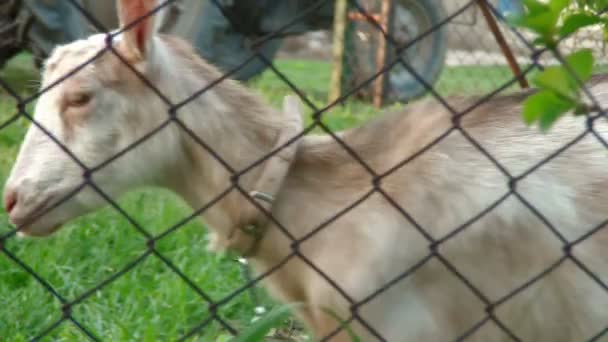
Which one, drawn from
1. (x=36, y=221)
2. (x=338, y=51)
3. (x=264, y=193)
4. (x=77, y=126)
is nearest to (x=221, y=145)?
(x=264, y=193)

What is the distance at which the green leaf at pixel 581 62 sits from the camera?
147 cm

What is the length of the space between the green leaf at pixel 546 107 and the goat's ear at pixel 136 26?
0.92 metres

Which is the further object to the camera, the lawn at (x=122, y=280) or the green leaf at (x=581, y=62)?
the lawn at (x=122, y=280)

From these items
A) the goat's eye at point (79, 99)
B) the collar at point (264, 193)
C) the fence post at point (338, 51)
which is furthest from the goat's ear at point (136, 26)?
the fence post at point (338, 51)

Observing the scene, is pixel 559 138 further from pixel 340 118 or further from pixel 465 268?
pixel 340 118

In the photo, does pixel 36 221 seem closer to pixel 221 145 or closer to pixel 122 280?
pixel 221 145

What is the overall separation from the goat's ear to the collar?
37 cm

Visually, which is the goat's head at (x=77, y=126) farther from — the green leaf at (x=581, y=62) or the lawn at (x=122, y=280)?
the green leaf at (x=581, y=62)

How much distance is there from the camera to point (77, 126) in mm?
2473

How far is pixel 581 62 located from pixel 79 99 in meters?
1.34

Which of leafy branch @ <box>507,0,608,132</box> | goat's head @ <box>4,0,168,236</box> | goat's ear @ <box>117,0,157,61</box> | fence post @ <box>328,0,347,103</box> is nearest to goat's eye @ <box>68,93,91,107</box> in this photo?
goat's head @ <box>4,0,168,236</box>

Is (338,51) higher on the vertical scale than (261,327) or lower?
lower

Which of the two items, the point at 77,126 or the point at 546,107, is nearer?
the point at 546,107

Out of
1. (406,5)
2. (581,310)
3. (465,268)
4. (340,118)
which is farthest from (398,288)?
(406,5)
